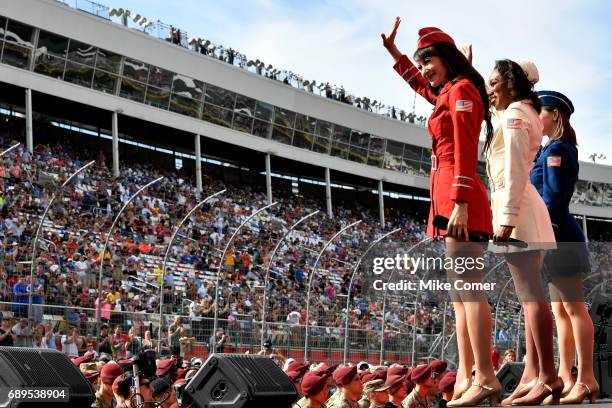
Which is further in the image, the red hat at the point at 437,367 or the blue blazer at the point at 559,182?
the red hat at the point at 437,367

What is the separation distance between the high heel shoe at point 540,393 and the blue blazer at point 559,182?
84 centimetres

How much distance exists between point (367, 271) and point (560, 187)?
3.98 feet

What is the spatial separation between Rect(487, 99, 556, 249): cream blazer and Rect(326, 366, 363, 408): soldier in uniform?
14.1 ft

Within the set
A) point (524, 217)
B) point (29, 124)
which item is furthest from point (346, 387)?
point (29, 124)

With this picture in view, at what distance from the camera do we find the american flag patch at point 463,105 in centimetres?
486

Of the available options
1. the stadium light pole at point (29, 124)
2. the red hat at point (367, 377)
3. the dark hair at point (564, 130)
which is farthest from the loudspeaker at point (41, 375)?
the stadium light pole at point (29, 124)

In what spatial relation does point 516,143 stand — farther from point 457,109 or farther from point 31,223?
point 31,223

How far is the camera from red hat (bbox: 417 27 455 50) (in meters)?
5.09

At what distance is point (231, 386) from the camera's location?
5.55m

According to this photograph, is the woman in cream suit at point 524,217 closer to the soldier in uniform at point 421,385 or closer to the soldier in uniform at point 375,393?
the soldier in uniform at point 421,385

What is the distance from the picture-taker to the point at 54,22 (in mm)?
31453

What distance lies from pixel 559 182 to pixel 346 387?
13.6 ft

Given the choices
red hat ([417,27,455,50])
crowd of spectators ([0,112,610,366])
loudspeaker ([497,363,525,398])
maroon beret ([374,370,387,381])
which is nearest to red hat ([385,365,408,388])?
maroon beret ([374,370,387,381])

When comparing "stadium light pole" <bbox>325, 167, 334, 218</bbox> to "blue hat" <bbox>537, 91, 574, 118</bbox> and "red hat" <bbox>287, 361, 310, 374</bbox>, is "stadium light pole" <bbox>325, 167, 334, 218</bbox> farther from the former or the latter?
"blue hat" <bbox>537, 91, 574, 118</bbox>
